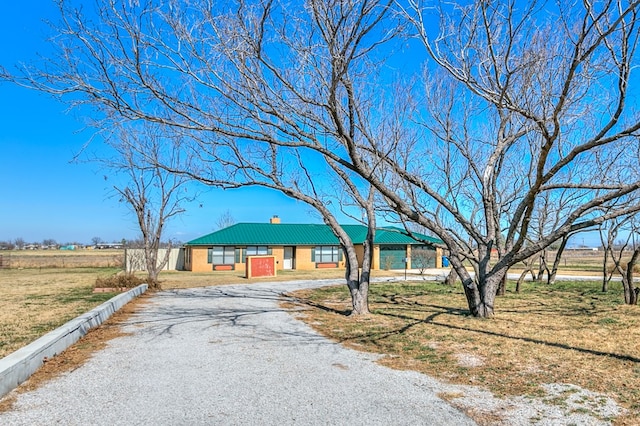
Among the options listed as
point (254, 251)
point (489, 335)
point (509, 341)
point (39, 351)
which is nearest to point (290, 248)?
point (254, 251)

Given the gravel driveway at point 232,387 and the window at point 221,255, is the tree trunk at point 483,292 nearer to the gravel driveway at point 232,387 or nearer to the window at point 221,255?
the gravel driveway at point 232,387

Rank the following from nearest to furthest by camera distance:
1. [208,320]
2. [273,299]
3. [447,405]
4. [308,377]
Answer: [447,405] < [308,377] < [208,320] < [273,299]

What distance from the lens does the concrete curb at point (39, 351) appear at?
4.66 meters

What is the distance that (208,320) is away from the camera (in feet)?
32.1

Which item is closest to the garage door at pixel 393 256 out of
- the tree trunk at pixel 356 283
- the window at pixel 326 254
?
the window at pixel 326 254

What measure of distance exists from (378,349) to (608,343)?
3526 millimetres

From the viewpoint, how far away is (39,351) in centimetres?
568

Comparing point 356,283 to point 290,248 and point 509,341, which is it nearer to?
point 509,341

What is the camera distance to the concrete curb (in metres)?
4.66

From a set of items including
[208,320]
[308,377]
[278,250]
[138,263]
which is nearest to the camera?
[308,377]

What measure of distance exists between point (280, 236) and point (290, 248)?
1.28m

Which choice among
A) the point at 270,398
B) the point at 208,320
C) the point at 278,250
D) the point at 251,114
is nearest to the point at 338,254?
the point at 278,250

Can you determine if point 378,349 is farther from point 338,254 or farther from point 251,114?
point 338,254

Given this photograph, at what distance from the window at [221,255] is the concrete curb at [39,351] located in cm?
2233
